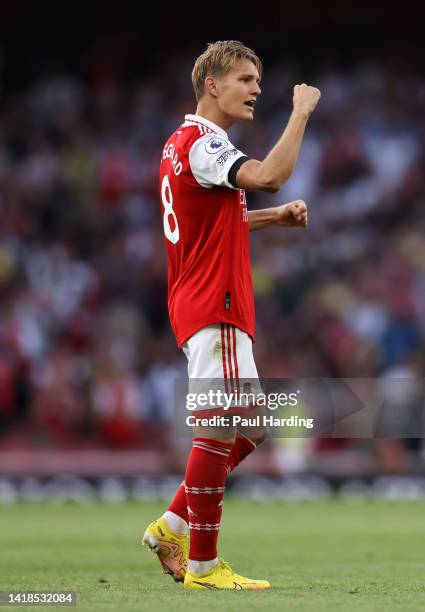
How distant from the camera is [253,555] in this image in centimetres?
772

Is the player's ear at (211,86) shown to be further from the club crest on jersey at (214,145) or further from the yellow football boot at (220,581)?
the yellow football boot at (220,581)

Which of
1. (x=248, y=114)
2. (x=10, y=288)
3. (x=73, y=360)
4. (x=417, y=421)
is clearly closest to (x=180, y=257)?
(x=248, y=114)

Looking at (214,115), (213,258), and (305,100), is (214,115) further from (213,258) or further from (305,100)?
(213,258)

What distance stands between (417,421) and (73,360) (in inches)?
164

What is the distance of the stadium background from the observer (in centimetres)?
1455

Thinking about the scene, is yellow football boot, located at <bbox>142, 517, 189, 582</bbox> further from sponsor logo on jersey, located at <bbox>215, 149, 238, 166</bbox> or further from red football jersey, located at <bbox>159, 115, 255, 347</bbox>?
sponsor logo on jersey, located at <bbox>215, 149, 238, 166</bbox>

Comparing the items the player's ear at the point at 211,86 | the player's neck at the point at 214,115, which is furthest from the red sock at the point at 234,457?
the player's ear at the point at 211,86

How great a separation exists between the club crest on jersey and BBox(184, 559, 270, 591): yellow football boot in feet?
5.86

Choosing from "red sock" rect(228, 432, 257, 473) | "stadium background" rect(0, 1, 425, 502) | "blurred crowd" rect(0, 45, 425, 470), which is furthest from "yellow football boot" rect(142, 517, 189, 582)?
"blurred crowd" rect(0, 45, 425, 470)

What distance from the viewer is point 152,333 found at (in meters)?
15.8

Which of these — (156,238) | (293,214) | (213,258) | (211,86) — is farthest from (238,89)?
(156,238)

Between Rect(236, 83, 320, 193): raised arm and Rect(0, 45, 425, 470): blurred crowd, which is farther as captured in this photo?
Rect(0, 45, 425, 470): blurred crowd

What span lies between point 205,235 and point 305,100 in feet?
2.41

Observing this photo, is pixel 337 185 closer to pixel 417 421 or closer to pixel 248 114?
pixel 417 421
